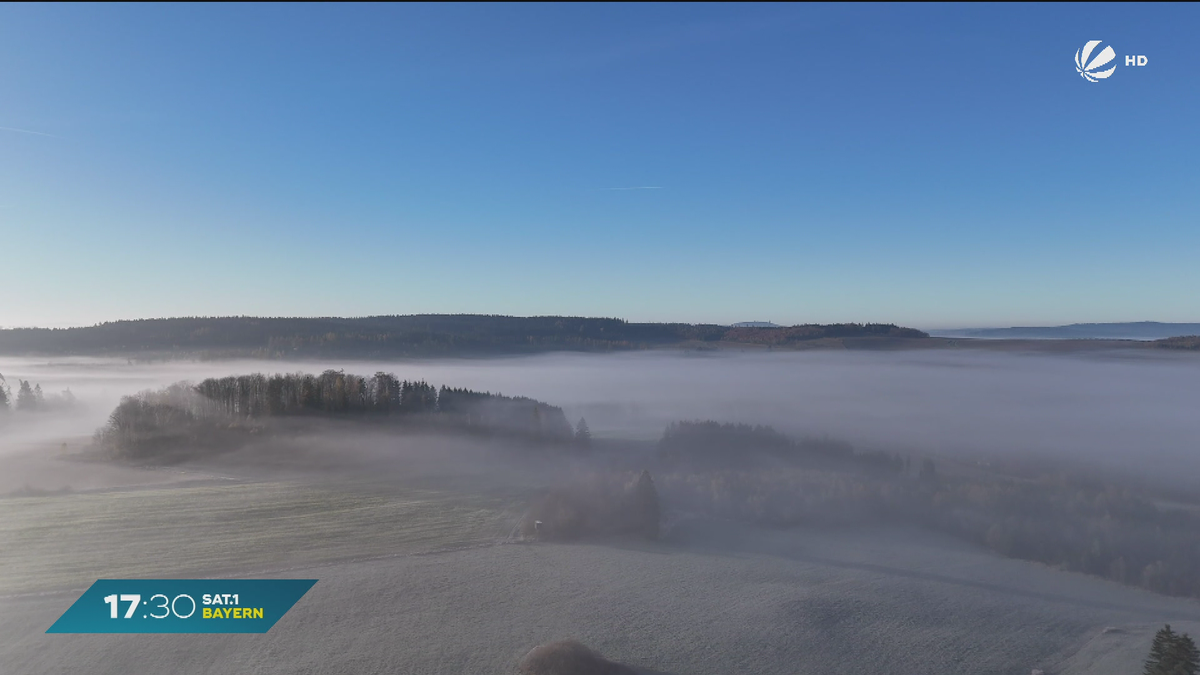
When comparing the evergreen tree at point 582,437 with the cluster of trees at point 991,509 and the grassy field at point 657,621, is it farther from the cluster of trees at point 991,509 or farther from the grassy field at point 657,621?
the grassy field at point 657,621

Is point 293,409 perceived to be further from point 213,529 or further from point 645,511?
point 645,511

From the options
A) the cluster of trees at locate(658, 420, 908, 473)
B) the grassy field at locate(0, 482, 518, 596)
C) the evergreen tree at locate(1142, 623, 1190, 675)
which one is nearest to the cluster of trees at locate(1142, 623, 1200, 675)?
the evergreen tree at locate(1142, 623, 1190, 675)

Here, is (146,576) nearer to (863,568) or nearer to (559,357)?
(863,568)

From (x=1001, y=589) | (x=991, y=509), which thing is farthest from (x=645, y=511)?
(x=991, y=509)

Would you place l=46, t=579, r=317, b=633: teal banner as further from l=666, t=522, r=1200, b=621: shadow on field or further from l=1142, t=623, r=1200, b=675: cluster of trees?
l=1142, t=623, r=1200, b=675: cluster of trees

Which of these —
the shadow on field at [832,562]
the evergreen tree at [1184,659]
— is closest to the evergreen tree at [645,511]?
the shadow on field at [832,562]
